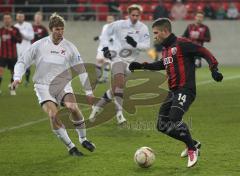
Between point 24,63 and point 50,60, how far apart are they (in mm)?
410

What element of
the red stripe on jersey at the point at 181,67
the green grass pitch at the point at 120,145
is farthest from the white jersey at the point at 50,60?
the red stripe on jersey at the point at 181,67

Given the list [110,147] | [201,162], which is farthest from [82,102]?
[201,162]

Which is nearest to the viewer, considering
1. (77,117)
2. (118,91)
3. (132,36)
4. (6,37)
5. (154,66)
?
(154,66)

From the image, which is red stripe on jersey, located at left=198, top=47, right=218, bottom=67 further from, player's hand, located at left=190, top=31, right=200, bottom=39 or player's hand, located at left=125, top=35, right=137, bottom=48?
player's hand, located at left=190, top=31, right=200, bottom=39

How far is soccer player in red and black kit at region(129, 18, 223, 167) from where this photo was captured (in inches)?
326

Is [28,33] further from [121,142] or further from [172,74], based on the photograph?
[172,74]

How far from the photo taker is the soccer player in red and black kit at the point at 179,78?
8.27 m

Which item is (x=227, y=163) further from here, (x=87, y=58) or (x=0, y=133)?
(x=87, y=58)

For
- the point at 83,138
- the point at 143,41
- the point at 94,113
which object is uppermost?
the point at 143,41

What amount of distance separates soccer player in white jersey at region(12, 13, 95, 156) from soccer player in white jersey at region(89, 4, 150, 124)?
2.83 metres

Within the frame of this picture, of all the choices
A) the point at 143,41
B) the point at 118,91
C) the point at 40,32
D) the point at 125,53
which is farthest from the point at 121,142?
the point at 40,32

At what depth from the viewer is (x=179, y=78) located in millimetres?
8453

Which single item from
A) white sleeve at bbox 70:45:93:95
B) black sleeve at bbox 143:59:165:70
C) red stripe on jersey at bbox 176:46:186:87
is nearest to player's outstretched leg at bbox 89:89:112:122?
white sleeve at bbox 70:45:93:95

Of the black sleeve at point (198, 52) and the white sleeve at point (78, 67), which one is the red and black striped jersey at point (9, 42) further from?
the black sleeve at point (198, 52)
